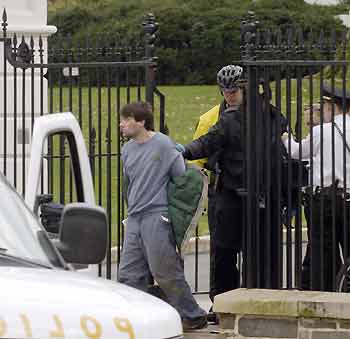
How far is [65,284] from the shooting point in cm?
524

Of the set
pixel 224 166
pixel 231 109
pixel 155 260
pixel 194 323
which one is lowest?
pixel 194 323

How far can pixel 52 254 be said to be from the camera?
5957 mm

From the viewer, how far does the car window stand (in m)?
5.71

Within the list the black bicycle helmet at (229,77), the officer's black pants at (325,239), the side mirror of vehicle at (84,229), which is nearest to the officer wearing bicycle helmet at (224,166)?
the black bicycle helmet at (229,77)

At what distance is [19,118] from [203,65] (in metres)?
23.2

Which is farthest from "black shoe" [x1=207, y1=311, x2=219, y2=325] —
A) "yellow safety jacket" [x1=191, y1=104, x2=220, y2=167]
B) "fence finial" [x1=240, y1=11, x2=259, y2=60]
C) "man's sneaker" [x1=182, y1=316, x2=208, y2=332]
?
"fence finial" [x1=240, y1=11, x2=259, y2=60]

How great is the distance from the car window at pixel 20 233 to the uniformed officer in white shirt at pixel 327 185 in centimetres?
453

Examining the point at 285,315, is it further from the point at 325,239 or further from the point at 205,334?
the point at 325,239

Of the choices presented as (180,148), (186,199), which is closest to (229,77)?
(180,148)

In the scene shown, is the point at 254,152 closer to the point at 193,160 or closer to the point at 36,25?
the point at 193,160

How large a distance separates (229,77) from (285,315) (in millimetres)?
1835

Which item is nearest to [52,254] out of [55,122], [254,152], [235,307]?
[55,122]

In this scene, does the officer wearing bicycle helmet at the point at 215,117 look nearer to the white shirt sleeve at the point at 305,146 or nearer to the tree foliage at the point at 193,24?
the white shirt sleeve at the point at 305,146

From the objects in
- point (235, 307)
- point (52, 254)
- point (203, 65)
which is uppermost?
point (52, 254)
